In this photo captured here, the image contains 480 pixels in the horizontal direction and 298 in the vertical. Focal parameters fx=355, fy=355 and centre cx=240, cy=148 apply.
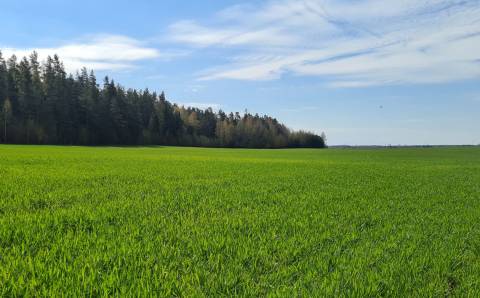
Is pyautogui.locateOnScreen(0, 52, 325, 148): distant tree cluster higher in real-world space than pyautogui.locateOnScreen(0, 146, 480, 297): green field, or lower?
higher

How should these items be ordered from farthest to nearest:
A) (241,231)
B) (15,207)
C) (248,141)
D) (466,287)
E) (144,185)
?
(248,141) → (144,185) → (15,207) → (241,231) → (466,287)

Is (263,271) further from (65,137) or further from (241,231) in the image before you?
(65,137)

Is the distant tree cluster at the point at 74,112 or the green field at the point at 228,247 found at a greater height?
the distant tree cluster at the point at 74,112

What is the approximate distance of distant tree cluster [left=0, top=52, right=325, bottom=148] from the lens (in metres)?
98.4

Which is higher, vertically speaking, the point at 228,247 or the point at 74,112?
the point at 74,112

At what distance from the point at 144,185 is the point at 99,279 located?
10374mm

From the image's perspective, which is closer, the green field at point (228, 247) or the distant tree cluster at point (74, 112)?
the green field at point (228, 247)

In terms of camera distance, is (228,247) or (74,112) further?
(74,112)

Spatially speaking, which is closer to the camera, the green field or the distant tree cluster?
the green field

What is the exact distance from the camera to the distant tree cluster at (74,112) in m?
98.4

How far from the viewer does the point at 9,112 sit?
91812 mm

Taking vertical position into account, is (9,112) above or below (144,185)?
above

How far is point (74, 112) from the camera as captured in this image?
10694 centimetres

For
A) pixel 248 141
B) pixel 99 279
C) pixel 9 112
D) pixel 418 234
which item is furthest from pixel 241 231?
pixel 248 141
